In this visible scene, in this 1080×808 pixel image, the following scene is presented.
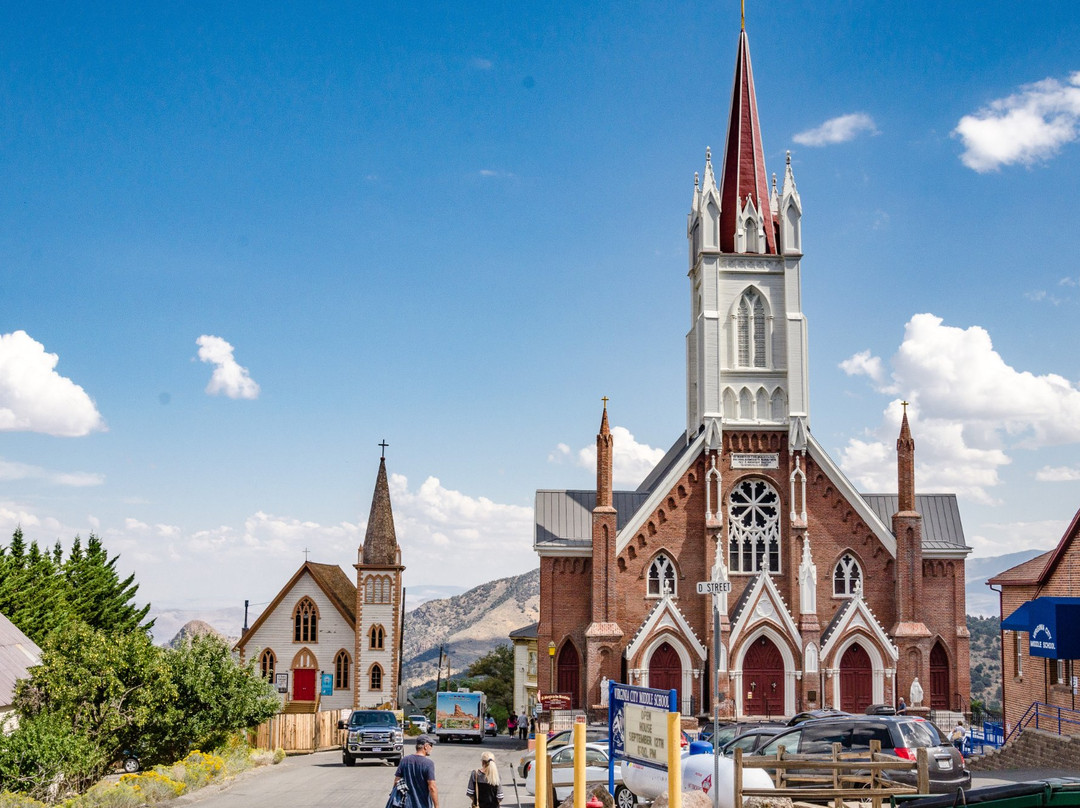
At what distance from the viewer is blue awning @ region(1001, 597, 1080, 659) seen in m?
29.6

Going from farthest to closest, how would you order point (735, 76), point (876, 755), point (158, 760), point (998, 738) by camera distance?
point (735, 76) → point (998, 738) → point (158, 760) → point (876, 755)

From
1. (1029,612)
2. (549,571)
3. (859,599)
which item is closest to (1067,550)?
(1029,612)

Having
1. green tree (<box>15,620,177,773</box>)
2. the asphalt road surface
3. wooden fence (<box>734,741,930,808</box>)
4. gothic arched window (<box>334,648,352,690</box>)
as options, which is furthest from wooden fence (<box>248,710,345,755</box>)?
wooden fence (<box>734,741,930,808</box>)

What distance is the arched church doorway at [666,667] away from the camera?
155ft

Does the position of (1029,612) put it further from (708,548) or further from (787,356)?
(787,356)

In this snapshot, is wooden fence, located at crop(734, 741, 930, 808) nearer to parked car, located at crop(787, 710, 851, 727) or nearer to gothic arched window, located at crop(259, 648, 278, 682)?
parked car, located at crop(787, 710, 851, 727)

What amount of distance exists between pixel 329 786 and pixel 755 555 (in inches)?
1031

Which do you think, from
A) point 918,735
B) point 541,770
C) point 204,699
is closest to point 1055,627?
point 918,735

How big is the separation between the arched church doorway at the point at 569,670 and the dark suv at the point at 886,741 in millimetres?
28978

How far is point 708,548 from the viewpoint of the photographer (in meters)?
48.1

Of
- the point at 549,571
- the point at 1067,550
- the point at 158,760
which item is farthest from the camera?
the point at 549,571

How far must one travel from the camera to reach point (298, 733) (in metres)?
41.6

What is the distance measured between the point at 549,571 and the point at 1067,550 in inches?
930

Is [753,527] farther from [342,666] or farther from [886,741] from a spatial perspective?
[886,741]
